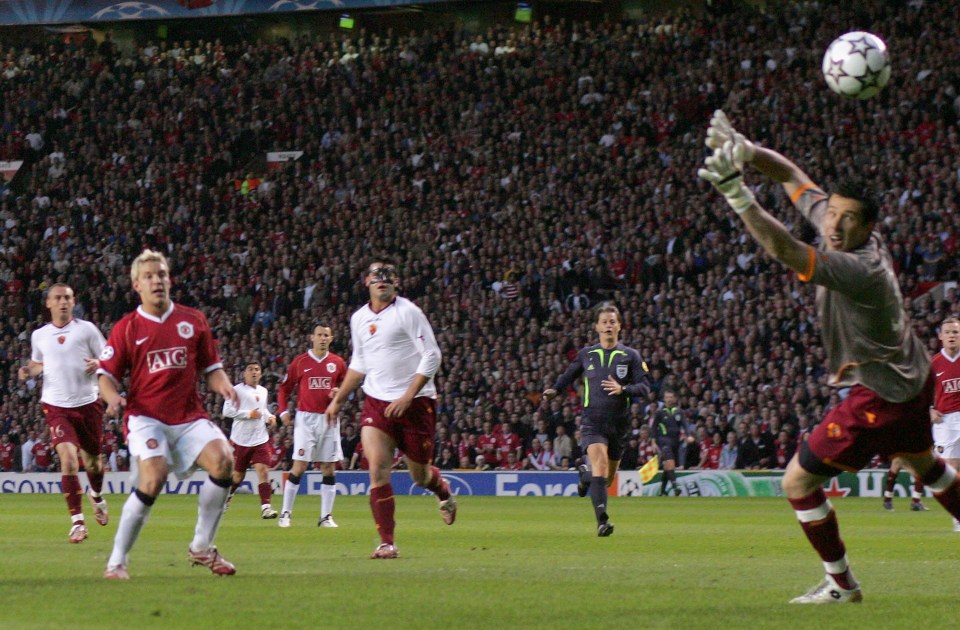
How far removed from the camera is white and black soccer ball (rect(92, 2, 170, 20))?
43344mm

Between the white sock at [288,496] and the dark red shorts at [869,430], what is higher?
the dark red shorts at [869,430]

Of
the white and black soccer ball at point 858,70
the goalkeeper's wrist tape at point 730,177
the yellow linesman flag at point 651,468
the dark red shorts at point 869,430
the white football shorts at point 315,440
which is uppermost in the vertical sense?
the white and black soccer ball at point 858,70

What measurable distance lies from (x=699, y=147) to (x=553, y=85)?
530 cm

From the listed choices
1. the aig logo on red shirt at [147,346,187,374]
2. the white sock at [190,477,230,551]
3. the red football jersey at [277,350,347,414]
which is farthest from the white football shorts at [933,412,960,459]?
the aig logo on red shirt at [147,346,187,374]

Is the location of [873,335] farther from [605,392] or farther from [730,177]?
[605,392]

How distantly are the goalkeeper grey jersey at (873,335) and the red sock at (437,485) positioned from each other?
5.52 meters

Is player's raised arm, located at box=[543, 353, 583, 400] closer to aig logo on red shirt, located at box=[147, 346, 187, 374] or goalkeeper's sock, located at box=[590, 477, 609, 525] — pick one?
goalkeeper's sock, located at box=[590, 477, 609, 525]

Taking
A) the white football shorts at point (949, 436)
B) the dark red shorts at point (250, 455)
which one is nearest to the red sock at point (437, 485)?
the dark red shorts at point (250, 455)

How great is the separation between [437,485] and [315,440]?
6131 mm

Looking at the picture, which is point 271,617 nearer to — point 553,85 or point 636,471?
point 636,471

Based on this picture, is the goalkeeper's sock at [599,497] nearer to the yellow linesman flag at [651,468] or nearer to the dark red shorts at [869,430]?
the dark red shorts at [869,430]

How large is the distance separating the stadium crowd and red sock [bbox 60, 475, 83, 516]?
1423 centimetres

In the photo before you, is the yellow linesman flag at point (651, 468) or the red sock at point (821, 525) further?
the yellow linesman flag at point (651, 468)

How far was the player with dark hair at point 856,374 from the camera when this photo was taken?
747 centimetres
